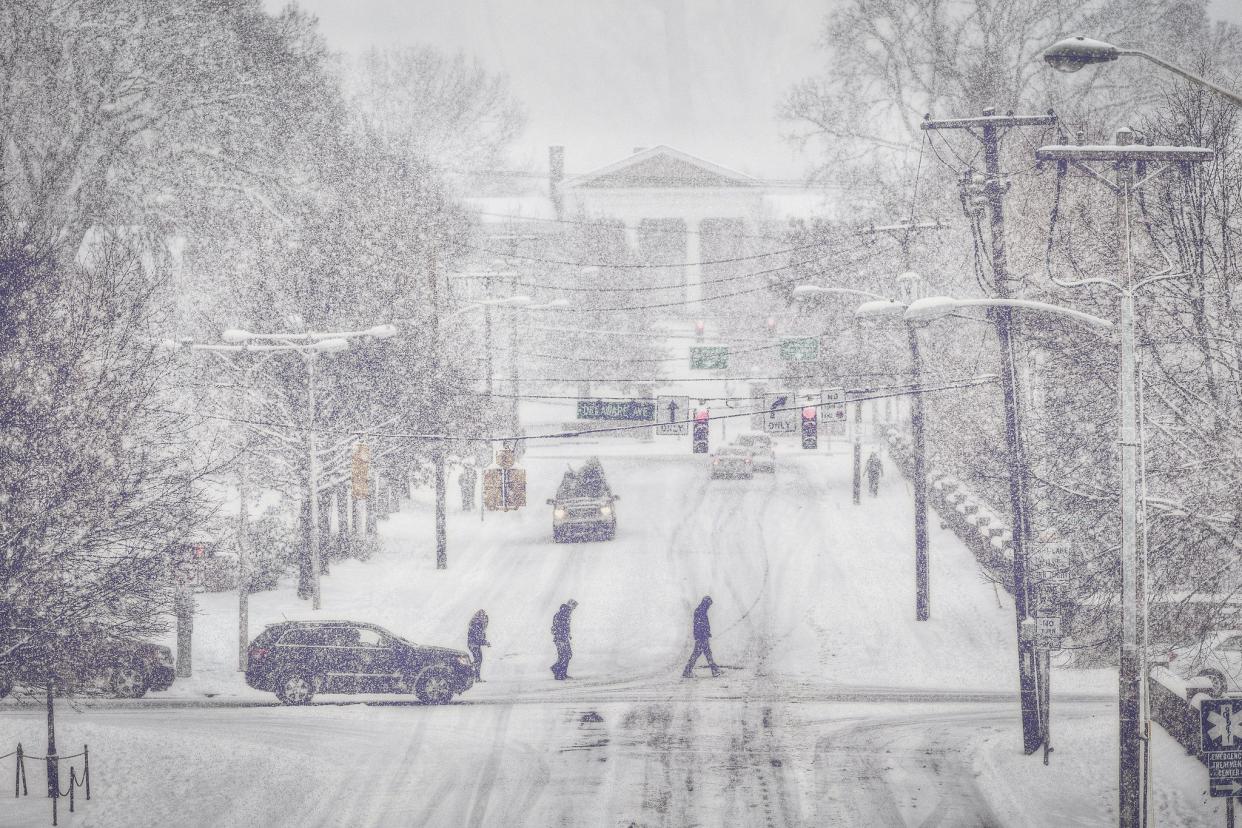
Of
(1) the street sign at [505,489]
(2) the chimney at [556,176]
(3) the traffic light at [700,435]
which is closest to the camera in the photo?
(1) the street sign at [505,489]

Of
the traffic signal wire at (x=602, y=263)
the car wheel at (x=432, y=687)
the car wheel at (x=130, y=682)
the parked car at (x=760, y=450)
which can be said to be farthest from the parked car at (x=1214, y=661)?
the traffic signal wire at (x=602, y=263)

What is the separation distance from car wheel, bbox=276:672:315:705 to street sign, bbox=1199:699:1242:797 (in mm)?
15611

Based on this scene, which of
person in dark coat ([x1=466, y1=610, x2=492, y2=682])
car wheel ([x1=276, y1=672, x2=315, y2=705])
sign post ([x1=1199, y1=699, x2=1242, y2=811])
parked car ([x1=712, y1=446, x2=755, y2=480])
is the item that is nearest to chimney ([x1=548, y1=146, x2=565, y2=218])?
parked car ([x1=712, y1=446, x2=755, y2=480])

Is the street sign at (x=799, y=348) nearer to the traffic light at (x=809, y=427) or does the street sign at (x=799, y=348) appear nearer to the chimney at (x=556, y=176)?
the traffic light at (x=809, y=427)

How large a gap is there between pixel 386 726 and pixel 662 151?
66.6 m

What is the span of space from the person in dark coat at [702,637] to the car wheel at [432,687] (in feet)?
15.0

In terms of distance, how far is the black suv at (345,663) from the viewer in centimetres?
2394

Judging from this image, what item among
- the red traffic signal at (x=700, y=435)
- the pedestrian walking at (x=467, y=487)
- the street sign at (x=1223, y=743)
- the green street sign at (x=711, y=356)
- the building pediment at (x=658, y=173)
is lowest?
the street sign at (x=1223, y=743)

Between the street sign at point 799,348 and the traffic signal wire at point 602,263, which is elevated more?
the traffic signal wire at point 602,263

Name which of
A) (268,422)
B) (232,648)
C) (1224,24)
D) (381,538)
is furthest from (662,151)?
(232,648)

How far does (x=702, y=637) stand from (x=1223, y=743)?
12.5 meters

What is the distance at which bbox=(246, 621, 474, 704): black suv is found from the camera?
78.5 ft

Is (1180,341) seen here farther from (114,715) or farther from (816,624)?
(114,715)

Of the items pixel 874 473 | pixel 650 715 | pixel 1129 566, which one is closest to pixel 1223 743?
pixel 1129 566
